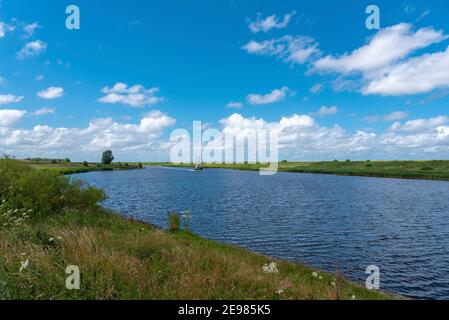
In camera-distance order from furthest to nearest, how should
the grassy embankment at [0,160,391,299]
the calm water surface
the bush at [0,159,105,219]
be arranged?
the calm water surface
the bush at [0,159,105,219]
the grassy embankment at [0,160,391,299]

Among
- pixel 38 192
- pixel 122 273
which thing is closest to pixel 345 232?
pixel 122 273

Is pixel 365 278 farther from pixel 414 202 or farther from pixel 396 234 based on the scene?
pixel 414 202

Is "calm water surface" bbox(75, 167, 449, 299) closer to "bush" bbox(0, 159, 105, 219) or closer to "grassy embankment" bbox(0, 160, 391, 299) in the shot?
"grassy embankment" bbox(0, 160, 391, 299)

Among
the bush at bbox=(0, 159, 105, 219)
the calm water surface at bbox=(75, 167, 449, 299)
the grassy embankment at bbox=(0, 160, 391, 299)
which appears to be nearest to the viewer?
the grassy embankment at bbox=(0, 160, 391, 299)

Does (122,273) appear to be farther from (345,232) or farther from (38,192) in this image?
(345,232)

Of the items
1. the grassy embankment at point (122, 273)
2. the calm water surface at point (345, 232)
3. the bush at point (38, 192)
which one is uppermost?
the bush at point (38, 192)

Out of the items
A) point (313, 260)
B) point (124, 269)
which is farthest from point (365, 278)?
point (124, 269)

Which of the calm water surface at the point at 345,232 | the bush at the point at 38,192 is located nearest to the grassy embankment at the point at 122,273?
the bush at the point at 38,192

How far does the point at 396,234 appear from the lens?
27812 mm

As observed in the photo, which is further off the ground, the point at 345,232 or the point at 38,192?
the point at 38,192

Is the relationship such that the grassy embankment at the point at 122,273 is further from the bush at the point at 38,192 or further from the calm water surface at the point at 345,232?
the calm water surface at the point at 345,232

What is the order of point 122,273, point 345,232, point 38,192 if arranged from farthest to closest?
point 345,232 → point 38,192 → point 122,273

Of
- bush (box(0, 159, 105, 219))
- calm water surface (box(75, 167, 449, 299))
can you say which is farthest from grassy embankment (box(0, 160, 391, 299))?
calm water surface (box(75, 167, 449, 299))

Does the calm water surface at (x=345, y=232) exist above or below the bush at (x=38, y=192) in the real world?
below
